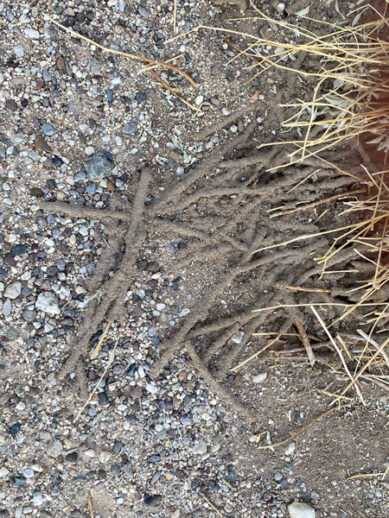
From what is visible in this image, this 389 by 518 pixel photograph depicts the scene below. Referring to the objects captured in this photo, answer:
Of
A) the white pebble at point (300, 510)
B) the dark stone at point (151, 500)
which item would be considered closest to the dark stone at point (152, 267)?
the dark stone at point (151, 500)

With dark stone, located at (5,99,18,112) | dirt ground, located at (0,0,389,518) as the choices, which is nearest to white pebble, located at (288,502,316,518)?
dirt ground, located at (0,0,389,518)

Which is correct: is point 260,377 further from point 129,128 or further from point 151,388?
point 129,128

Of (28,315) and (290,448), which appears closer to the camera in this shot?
(28,315)

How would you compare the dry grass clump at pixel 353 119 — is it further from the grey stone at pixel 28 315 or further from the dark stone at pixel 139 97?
the grey stone at pixel 28 315

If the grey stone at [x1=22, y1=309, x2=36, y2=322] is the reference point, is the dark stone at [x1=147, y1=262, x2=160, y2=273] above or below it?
below

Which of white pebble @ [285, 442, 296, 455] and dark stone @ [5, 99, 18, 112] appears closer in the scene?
dark stone @ [5, 99, 18, 112]

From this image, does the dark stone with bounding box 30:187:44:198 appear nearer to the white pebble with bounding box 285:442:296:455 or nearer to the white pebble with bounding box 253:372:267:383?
the white pebble with bounding box 253:372:267:383

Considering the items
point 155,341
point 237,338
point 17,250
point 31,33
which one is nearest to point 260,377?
point 237,338

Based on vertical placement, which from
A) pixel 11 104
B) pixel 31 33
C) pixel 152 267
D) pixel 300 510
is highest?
pixel 31 33
